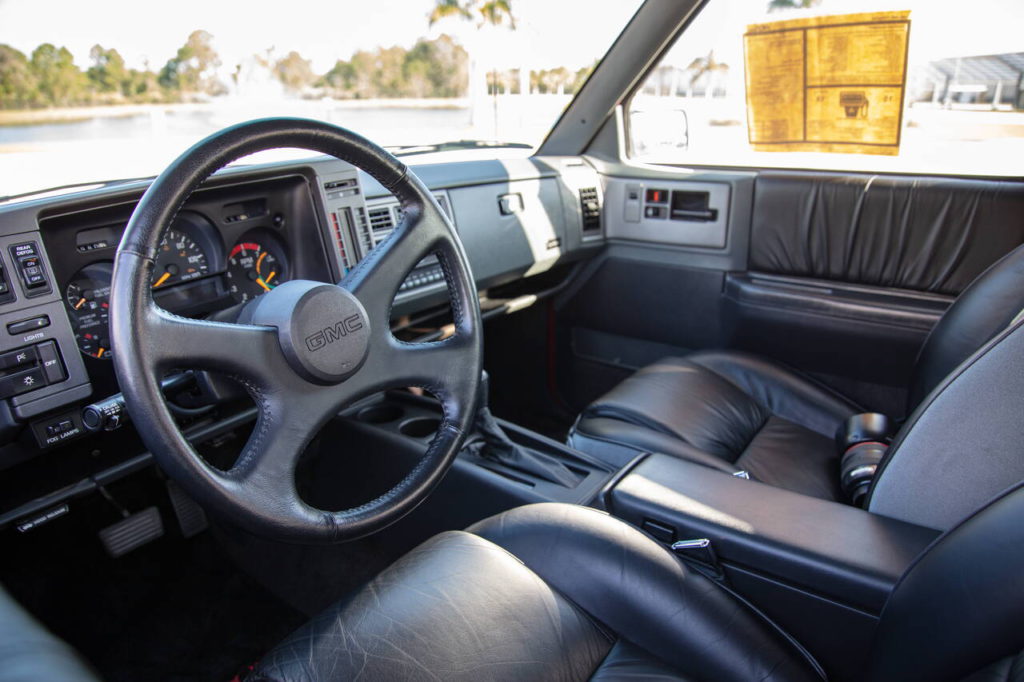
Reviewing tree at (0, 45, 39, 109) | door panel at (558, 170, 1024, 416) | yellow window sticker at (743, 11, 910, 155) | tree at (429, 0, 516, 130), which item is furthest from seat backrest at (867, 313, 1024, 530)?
tree at (0, 45, 39, 109)

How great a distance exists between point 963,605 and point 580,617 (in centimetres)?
49

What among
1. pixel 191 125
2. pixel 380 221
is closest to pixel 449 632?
pixel 380 221

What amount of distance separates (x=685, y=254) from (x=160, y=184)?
1.92 metres

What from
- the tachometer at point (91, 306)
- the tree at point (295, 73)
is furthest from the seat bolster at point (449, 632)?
the tree at point (295, 73)

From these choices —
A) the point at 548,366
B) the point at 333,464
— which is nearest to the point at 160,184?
the point at 333,464

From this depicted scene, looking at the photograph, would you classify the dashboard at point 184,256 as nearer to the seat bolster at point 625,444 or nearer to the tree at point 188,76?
the seat bolster at point 625,444

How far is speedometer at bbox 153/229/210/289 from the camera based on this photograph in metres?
1.39

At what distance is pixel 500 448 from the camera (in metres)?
1.60

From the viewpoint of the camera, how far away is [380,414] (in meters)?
1.82

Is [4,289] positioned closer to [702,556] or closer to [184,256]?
[184,256]

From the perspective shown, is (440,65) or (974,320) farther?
(440,65)

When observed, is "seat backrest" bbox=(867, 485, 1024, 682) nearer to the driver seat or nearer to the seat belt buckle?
the driver seat

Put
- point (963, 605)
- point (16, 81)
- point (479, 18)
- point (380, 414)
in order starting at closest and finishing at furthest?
1. point (963, 605)
2. point (380, 414)
3. point (16, 81)
4. point (479, 18)

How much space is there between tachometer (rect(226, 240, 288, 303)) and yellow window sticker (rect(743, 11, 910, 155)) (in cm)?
162
